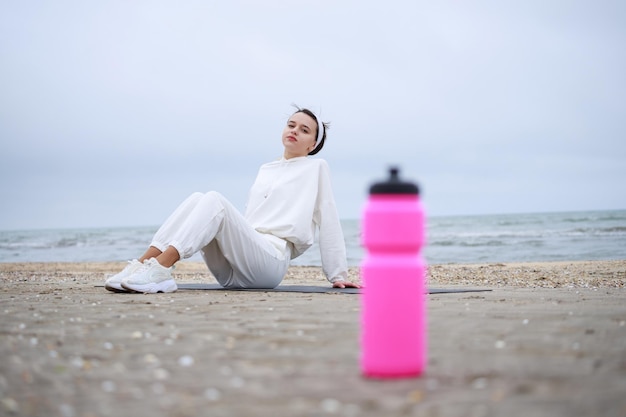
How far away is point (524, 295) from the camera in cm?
529

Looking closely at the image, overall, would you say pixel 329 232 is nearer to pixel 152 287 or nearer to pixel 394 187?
A: pixel 152 287

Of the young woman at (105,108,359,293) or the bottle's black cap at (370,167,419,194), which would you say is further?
the young woman at (105,108,359,293)

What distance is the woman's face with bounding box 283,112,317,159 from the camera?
6047mm

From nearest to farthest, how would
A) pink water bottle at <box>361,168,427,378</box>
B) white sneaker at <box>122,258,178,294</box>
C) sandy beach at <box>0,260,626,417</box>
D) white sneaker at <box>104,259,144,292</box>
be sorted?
sandy beach at <box>0,260,626,417</box> < pink water bottle at <box>361,168,427,378</box> < white sneaker at <box>122,258,178,294</box> < white sneaker at <box>104,259,144,292</box>

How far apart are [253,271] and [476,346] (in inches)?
131

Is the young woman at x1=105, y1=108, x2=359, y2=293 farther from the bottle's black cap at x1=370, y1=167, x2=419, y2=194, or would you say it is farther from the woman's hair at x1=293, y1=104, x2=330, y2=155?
the bottle's black cap at x1=370, y1=167, x2=419, y2=194

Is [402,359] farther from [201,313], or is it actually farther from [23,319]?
[23,319]

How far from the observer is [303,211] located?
581 cm

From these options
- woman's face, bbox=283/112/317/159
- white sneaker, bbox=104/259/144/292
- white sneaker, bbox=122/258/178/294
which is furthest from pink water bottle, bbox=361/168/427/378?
woman's face, bbox=283/112/317/159

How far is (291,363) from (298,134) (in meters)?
3.82

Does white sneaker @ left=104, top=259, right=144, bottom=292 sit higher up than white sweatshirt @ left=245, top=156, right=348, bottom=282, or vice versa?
white sweatshirt @ left=245, top=156, right=348, bottom=282

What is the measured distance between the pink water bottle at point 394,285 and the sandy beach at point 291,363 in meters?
0.07

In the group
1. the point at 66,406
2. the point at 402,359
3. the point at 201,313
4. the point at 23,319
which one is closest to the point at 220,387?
the point at 66,406

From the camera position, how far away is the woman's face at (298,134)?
6.05 m
